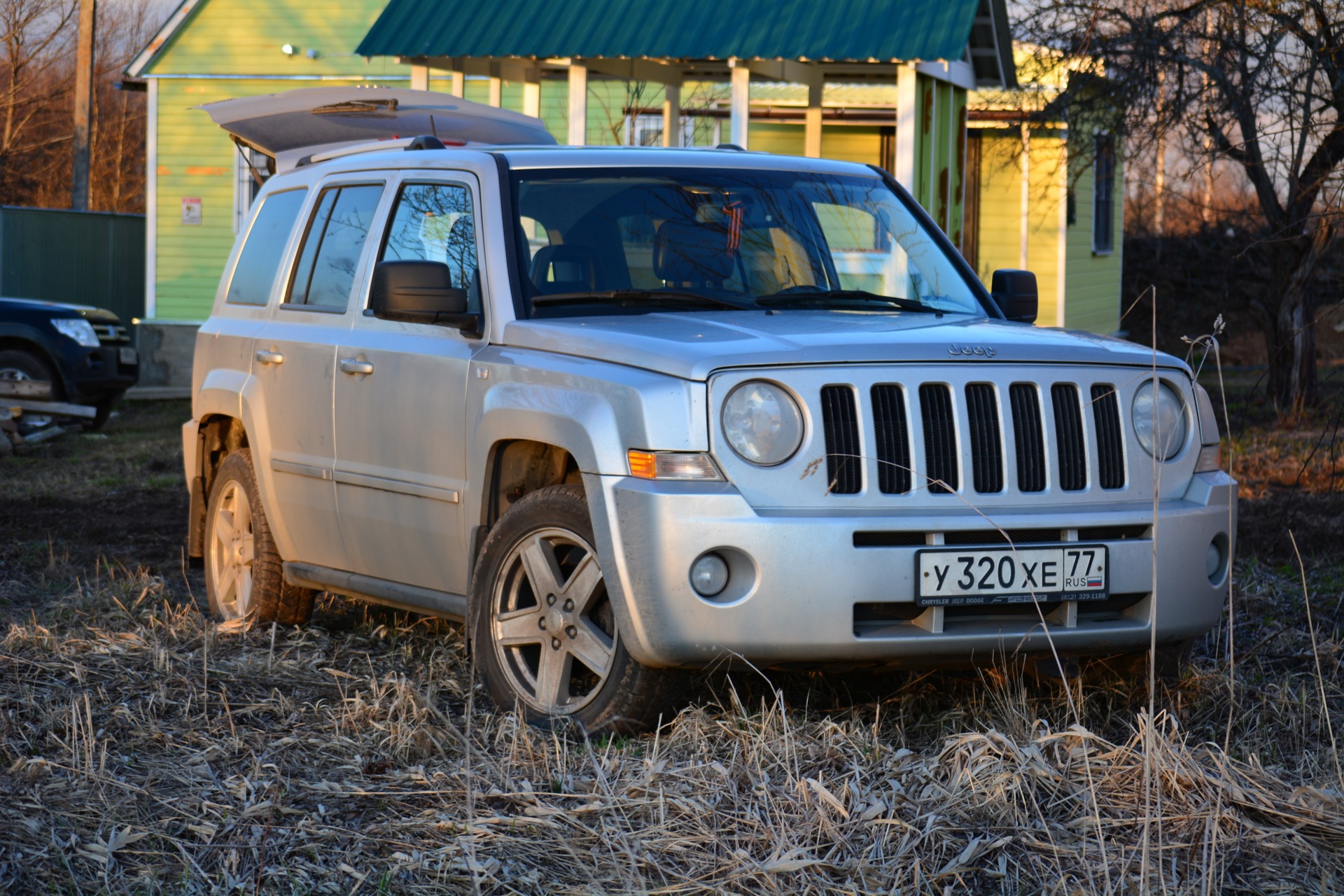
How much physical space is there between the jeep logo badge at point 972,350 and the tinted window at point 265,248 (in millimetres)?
3169

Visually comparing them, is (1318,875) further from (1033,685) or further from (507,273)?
(507,273)

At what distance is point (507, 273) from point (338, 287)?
3.80 feet

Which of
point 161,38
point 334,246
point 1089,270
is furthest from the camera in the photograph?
point 1089,270

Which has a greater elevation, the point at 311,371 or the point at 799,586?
the point at 311,371

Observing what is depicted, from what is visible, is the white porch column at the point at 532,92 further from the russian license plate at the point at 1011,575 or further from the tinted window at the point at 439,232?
the russian license plate at the point at 1011,575

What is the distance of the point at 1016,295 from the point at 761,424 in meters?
2.01

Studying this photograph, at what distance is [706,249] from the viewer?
5355 millimetres

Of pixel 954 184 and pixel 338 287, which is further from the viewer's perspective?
pixel 954 184

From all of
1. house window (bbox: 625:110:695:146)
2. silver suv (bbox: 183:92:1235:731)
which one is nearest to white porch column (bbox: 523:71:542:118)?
house window (bbox: 625:110:695:146)

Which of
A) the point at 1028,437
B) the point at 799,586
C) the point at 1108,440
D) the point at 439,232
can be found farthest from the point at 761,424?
the point at 439,232

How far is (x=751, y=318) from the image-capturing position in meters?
4.82

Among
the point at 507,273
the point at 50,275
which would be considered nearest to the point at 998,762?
the point at 507,273

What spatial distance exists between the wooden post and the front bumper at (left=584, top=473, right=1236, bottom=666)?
29.4 m

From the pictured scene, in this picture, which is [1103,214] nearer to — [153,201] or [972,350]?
[153,201]
